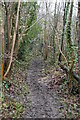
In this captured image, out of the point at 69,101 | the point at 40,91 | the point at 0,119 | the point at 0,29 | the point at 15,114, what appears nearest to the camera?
the point at 0,119

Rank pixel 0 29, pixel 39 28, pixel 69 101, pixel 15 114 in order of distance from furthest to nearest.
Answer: pixel 39 28 → pixel 69 101 → pixel 0 29 → pixel 15 114

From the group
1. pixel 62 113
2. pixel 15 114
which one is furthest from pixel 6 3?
pixel 62 113

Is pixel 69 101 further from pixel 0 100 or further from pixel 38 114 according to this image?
pixel 0 100

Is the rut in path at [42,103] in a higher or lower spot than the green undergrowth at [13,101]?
lower

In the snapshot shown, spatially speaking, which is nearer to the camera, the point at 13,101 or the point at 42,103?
the point at 13,101

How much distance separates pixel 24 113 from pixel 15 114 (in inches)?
18.6

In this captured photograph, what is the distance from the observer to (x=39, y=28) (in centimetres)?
2730

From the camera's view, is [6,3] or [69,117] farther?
[6,3]

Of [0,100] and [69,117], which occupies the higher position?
[0,100]

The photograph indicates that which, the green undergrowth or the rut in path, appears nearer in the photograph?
the green undergrowth

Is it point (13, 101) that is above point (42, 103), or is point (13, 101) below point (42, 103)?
above

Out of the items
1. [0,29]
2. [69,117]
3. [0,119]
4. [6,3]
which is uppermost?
[6,3]

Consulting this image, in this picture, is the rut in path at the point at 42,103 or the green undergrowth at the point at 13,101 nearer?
the green undergrowth at the point at 13,101

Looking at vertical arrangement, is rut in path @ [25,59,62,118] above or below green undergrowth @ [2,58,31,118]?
below
